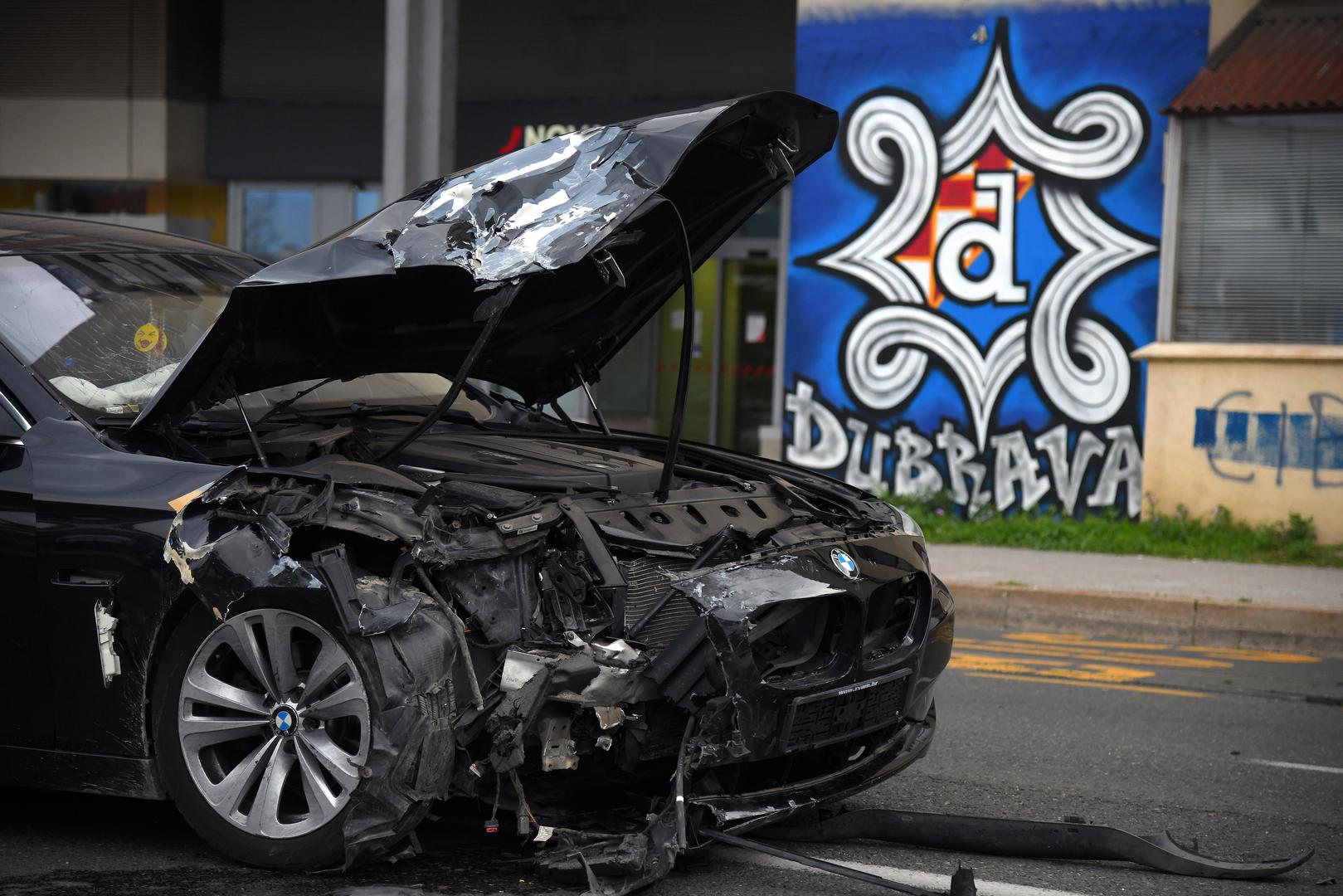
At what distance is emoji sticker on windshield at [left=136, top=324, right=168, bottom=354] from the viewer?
4.79 meters

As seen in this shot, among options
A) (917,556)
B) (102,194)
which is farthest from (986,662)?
(102,194)

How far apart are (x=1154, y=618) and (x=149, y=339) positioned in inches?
262

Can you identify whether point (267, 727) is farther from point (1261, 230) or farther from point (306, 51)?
point (306, 51)

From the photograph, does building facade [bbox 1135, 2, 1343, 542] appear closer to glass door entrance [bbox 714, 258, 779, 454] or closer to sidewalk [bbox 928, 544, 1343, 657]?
sidewalk [bbox 928, 544, 1343, 657]

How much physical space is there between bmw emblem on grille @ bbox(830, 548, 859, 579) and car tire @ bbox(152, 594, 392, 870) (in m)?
1.28

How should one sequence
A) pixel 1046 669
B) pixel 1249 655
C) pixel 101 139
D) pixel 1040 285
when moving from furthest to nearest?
pixel 101 139 → pixel 1040 285 → pixel 1249 655 → pixel 1046 669

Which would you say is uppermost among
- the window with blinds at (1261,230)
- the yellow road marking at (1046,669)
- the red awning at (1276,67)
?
the red awning at (1276,67)

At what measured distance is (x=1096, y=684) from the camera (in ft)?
24.7

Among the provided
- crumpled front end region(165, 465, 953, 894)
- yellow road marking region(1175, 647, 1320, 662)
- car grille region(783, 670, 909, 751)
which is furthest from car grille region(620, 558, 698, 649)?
yellow road marking region(1175, 647, 1320, 662)

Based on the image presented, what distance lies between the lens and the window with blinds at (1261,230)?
11594mm

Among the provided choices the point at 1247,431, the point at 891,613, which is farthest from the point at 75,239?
the point at 1247,431

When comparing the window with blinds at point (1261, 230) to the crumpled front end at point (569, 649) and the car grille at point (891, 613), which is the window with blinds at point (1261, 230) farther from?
the crumpled front end at point (569, 649)

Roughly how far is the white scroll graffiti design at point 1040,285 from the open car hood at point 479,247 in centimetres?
785

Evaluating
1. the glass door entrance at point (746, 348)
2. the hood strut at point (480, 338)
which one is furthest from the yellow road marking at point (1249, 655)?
the glass door entrance at point (746, 348)
